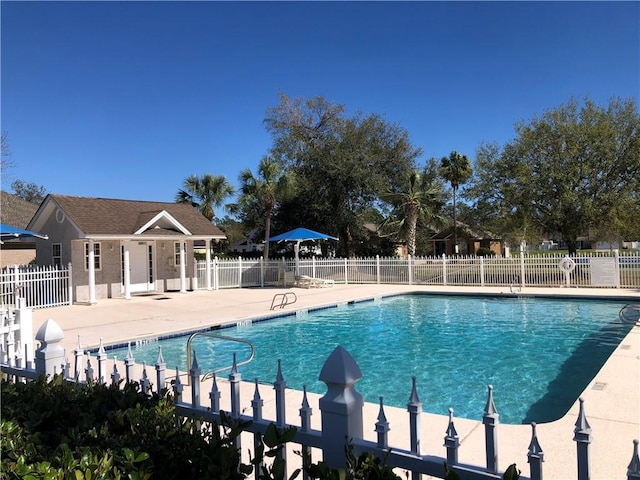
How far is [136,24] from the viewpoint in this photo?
43.4 feet

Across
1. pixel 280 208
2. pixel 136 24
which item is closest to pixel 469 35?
pixel 136 24

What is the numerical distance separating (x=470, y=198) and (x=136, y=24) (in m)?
19.8

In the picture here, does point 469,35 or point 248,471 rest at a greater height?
point 469,35

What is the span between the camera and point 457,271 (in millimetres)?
22125

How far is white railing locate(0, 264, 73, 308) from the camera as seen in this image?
15742 mm

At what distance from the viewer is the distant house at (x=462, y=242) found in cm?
4574

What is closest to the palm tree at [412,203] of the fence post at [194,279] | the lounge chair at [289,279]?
the lounge chair at [289,279]

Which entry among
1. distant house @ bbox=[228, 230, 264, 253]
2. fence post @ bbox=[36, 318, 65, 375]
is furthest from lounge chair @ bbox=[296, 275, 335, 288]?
fence post @ bbox=[36, 318, 65, 375]

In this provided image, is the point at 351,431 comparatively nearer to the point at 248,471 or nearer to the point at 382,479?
the point at 382,479

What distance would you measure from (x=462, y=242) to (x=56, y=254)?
39268 millimetres

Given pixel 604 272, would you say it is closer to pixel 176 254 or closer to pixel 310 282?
pixel 310 282

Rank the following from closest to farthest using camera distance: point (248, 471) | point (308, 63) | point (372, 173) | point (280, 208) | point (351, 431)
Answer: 1. point (248, 471)
2. point (351, 431)
3. point (308, 63)
4. point (372, 173)
5. point (280, 208)

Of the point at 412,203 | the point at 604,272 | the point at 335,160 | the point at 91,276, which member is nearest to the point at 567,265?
the point at 604,272

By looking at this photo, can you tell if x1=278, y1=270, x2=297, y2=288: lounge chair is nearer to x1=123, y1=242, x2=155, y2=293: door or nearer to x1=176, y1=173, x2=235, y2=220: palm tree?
x1=123, y1=242, x2=155, y2=293: door
